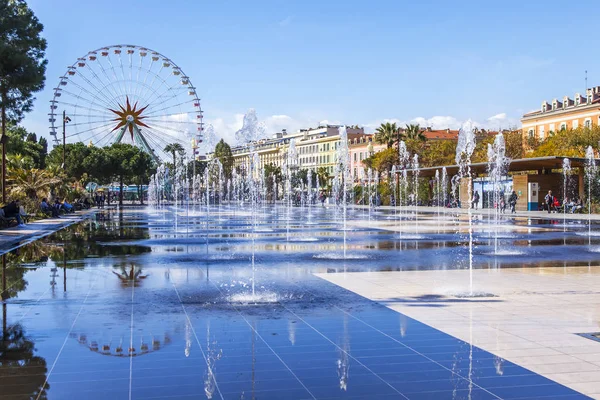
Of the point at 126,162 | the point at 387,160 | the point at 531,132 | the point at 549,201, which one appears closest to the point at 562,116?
the point at 531,132

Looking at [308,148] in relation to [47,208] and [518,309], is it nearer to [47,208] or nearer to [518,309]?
[47,208]

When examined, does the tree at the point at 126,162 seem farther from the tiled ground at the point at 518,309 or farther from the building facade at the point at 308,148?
the tiled ground at the point at 518,309

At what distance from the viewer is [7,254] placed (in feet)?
60.5

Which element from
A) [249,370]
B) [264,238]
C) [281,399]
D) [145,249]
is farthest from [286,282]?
[264,238]

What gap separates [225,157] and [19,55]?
131 metres

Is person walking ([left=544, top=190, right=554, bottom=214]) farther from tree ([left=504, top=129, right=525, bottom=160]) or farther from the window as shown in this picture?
the window

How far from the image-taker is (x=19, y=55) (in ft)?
67.2

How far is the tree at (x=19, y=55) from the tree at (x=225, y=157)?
126m

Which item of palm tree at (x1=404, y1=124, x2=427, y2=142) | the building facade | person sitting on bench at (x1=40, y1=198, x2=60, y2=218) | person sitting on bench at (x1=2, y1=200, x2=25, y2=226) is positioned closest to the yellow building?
palm tree at (x1=404, y1=124, x2=427, y2=142)

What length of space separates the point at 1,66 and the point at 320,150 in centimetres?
12798

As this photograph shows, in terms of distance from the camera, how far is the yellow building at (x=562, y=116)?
84.1 metres

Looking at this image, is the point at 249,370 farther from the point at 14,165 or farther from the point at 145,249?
the point at 14,165

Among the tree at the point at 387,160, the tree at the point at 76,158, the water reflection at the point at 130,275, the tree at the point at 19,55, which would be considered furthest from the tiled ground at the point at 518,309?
the tree at the point at 76,158

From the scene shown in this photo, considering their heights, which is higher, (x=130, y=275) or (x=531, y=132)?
(x=531, y=132)
